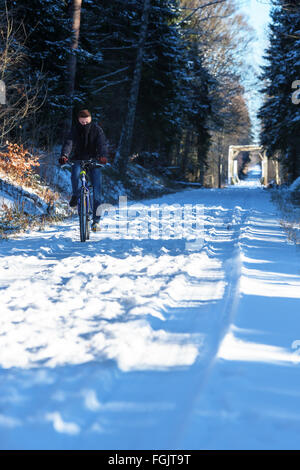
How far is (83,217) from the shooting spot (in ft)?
18.4

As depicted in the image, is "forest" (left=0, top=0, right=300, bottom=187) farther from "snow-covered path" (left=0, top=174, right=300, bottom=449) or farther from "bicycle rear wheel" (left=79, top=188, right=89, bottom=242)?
"snow-covered path" (left=0, top=174, right=300, bottom=449)

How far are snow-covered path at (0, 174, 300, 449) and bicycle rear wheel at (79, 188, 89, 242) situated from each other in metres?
1.38

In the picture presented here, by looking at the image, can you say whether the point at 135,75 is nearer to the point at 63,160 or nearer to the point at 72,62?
the point at 72,62

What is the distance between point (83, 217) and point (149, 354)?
12.2 feet

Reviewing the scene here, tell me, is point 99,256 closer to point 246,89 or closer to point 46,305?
point 46,305

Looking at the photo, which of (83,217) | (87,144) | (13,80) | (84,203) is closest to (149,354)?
Answer: (83,217)

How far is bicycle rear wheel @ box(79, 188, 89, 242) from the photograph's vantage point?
18.4ft

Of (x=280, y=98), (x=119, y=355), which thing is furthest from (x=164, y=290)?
(x=280, y=98)

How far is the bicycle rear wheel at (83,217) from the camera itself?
5.62 metres

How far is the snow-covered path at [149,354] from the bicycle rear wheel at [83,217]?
1380mm

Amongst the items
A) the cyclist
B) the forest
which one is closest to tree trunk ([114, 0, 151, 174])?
the forest
